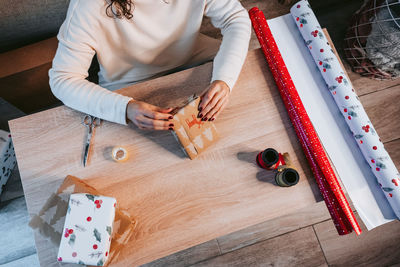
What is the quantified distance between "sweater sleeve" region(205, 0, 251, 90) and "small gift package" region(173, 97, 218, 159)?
6.4 inches

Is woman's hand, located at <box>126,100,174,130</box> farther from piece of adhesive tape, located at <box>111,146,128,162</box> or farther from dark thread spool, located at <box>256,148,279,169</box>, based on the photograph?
dark thread spool, located at <box>256,148,279,169</box>

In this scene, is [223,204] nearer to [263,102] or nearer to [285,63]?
[263,102]

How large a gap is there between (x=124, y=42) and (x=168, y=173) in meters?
0.51

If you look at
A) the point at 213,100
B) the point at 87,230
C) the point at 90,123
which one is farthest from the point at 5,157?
the point at 213,100

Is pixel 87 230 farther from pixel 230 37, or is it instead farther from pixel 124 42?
pixel 230 37

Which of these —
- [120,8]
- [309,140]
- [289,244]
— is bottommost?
[289,244]

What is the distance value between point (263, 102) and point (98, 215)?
2.18 feet

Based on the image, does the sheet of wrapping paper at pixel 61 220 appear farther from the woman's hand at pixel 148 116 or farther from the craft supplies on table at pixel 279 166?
the craft supplies on table at pixel 279 166

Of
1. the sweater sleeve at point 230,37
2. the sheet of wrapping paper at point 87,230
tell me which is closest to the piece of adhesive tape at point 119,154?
the sheet of wrapping paper at point 87,230

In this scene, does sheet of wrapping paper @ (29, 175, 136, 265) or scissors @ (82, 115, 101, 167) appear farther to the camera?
scissors @ (82, 115, 101, 167)

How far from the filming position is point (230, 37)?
2.99 feet

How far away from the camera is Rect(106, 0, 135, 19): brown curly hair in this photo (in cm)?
74

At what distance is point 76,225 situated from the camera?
0.68 meters

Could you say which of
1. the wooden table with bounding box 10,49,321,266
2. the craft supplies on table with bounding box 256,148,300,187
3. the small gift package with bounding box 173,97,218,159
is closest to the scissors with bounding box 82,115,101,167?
the wooden table with bounding box 10,49,321,266
